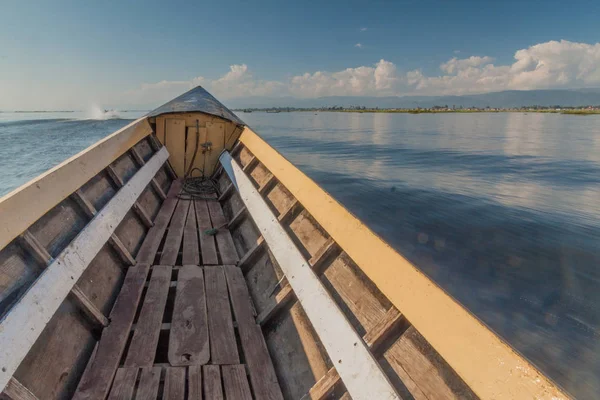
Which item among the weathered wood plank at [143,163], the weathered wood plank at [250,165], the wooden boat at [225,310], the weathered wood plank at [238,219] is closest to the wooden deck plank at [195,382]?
the wooden boat at [225,310]

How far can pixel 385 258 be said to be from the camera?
214 cm

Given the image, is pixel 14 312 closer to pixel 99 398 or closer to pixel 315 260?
pixel 99 398

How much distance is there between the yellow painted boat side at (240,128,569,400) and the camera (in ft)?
4.27

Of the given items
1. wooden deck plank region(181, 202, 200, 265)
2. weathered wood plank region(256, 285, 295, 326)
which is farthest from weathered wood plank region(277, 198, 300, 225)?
wooden deck plank region(181, 202, 200, 265)

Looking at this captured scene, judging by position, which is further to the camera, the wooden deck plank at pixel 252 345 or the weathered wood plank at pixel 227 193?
the weathered wood plank at pixel 227 193

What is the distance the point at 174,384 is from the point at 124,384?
316 mm

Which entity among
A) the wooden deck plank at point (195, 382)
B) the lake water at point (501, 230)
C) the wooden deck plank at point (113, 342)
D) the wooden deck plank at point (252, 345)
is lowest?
the lake water at point (501, 230)

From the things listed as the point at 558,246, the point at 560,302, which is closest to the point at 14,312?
the point at 560,302

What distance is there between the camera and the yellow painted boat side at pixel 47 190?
207 cm

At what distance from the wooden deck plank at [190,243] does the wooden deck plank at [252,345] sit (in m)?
0.62

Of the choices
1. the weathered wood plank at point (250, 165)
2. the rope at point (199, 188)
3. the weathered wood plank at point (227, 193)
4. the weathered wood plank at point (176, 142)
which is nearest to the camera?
the weathered wood plank at point (250, 165)

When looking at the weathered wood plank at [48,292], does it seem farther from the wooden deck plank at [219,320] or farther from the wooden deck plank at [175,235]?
the wooden deck plank at [219,320]

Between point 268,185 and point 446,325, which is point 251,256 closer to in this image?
point 268,185

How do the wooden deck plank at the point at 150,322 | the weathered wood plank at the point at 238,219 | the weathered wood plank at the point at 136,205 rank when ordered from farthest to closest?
the weathered wood plank at the point at 238,219 → the weathered wood plank at the point at 136,205 → the wooden deck plank at the point at 150,322
